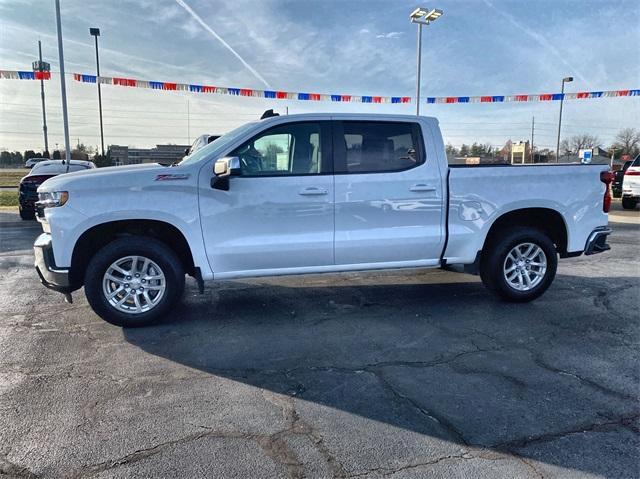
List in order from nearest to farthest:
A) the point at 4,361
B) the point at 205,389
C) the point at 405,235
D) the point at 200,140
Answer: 1. the point at 205,389
2. the point at 4,361
3. the point at 405,235
4. the point at 200,140

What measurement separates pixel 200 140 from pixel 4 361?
33.0ft

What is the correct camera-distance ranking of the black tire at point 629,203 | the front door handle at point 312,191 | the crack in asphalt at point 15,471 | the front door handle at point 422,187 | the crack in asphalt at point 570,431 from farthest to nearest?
1. the black tire at point 629,203
2. the front door handle at point 422,187
3. the front door handle at point 312,191
4. the crack in asphalt at point 570,431
5. the crack in asphalt at point 15,471

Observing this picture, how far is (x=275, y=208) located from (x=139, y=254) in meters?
1.38

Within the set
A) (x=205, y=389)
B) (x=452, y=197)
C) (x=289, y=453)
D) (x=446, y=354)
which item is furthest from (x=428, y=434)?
(x=452, y=197)


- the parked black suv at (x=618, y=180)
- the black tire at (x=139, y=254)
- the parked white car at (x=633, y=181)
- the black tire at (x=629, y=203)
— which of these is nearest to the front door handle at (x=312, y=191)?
the black tire at (x=139, y=254)

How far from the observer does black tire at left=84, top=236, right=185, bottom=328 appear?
4.48 meters

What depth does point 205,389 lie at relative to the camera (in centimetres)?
341

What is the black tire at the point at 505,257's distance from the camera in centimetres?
539

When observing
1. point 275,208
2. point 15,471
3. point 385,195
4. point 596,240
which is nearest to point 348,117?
point 385,195

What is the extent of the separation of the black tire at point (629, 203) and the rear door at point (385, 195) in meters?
14.0

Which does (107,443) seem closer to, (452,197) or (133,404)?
(133,404)

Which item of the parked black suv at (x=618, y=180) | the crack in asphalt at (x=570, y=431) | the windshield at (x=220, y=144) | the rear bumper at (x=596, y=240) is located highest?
the windshield at (x=220, y=144)

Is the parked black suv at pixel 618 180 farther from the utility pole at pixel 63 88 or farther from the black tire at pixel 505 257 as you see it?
the utility pole at pixel 63 88

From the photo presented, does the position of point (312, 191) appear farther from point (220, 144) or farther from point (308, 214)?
point (220, 144)
